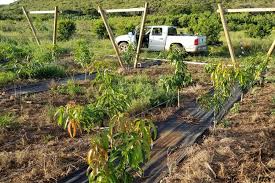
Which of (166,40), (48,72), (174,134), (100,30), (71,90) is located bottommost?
(174,134)

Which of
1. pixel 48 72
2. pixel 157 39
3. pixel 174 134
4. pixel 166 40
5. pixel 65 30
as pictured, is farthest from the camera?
pixel 65 30

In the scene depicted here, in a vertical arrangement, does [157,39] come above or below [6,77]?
above

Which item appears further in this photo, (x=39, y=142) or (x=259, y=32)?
(x=259, y=32)

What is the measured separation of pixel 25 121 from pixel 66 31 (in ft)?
52.5

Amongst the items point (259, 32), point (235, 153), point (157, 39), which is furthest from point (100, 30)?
point (235, 153)

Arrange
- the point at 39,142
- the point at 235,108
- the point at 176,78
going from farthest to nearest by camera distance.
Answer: the point at 176,78 < the point at 235,108 < the point at 39,142

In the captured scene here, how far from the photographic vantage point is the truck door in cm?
1584

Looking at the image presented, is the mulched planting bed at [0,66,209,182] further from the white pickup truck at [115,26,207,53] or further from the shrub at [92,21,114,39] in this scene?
the shrub at [92,21,114,39]

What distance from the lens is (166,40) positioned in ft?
51.5

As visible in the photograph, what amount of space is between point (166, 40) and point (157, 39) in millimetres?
466

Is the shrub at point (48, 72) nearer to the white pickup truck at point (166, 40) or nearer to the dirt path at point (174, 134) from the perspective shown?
the white pickup truck at point (166, 40)

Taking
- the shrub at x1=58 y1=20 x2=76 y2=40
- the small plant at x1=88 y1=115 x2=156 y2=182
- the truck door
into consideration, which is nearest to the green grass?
the truck door

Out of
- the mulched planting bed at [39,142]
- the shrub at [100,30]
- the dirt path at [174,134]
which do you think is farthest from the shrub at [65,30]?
the dirt path at [174,134]

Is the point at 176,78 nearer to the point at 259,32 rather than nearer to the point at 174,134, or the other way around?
the point at 174,134
